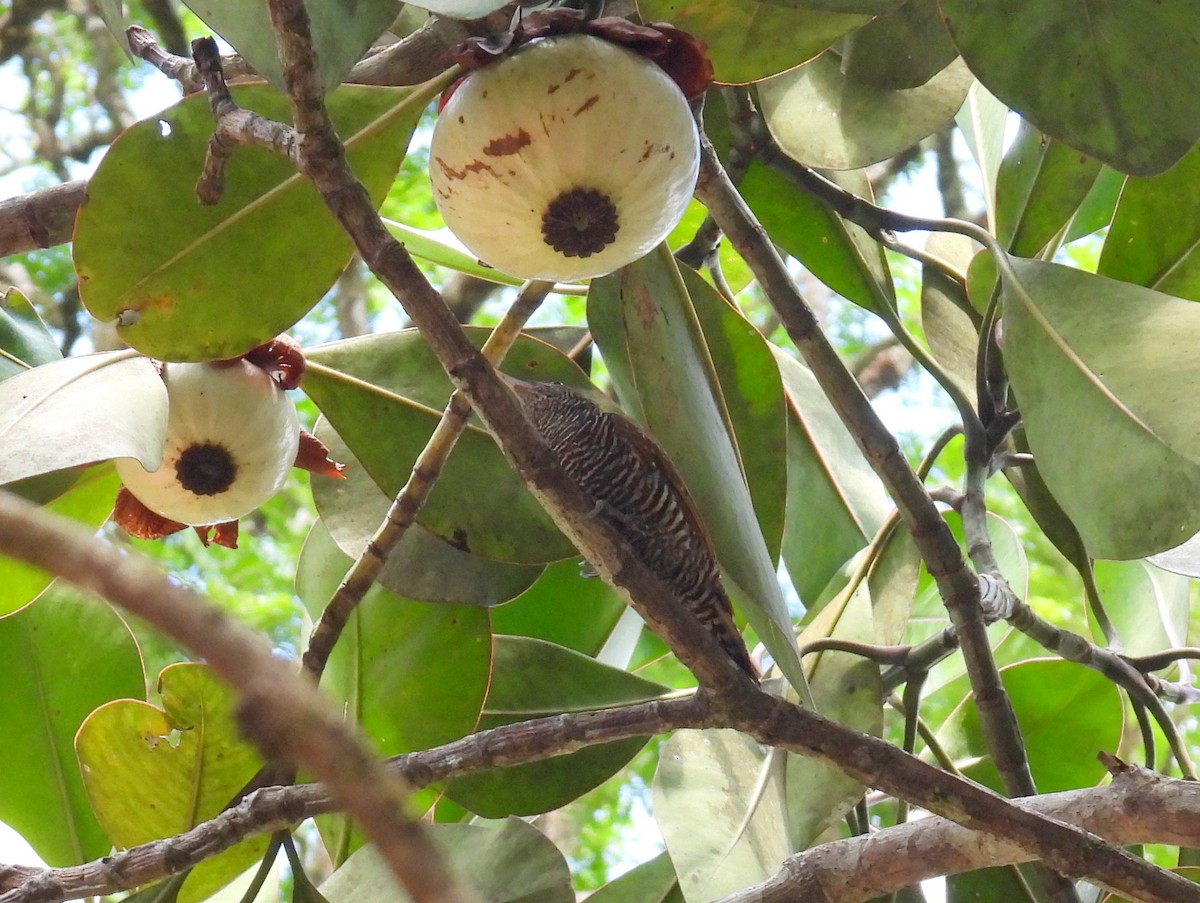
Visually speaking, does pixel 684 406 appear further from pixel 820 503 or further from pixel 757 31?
pixel 820 503

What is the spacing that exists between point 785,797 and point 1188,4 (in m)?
0.64

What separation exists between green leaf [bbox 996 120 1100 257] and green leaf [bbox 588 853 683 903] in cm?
66

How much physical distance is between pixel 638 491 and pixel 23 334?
2.32 feet

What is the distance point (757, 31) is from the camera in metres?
0.77

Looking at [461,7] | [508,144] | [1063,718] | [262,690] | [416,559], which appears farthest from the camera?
[1063,718]

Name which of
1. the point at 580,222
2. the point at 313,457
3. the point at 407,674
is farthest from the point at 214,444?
the point at 580,222

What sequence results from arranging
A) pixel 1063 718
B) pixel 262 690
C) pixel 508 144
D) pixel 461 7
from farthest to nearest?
pixel 1063 718 → pixel 508 144 → pixel 461 7 → pixel 262 690

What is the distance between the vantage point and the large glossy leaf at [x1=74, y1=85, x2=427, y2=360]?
758mm

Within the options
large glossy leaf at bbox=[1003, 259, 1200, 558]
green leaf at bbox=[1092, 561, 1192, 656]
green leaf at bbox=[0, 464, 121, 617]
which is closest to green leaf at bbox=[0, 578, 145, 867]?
green leaf at bbox=[0, 464, 121, 617]

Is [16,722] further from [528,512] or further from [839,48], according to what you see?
[839,48]

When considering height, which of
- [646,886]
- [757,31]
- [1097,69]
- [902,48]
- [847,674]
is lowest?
[646,886]

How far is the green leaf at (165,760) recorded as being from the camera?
37.9 inches

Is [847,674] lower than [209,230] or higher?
lower

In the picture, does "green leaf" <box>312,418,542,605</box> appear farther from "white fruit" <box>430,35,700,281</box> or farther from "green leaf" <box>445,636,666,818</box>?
"white fruit" <box>430,35,700,281</box>
